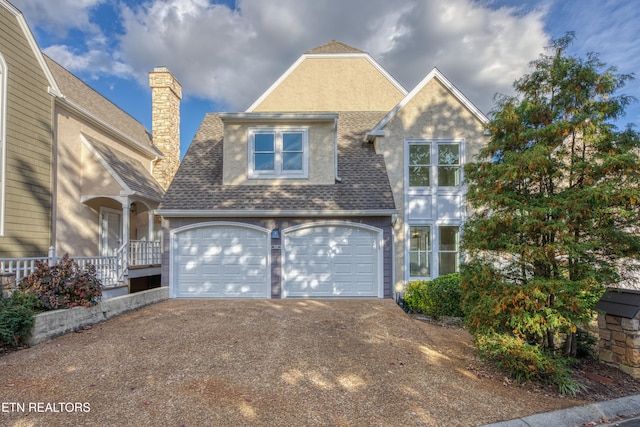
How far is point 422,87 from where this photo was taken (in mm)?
12250

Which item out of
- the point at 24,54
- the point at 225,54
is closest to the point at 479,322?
the point at 24,54

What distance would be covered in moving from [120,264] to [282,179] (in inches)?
222

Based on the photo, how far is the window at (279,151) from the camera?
11.4 metres

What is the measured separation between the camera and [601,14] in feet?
29.5

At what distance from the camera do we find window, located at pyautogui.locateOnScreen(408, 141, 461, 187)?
39.6 feet

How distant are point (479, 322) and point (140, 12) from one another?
15975mm

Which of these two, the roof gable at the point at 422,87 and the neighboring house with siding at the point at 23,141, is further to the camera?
the roof gable at the point at 422,87

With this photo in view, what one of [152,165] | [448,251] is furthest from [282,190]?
[152,165]

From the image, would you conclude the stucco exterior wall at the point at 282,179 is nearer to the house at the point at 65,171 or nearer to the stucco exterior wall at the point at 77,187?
the house at the point at 65,171

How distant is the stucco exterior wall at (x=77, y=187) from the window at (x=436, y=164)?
1000 cm

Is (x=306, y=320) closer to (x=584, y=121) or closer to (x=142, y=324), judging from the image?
(x=142, y=324)

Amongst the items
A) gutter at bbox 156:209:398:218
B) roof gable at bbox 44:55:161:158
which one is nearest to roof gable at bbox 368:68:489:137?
gutter at bbox 156:209:398:218

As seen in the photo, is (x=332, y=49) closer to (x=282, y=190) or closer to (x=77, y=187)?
(x=282, y=190)

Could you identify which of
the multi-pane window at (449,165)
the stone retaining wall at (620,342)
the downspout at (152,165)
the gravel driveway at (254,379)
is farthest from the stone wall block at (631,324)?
the downspout at (152,165)
